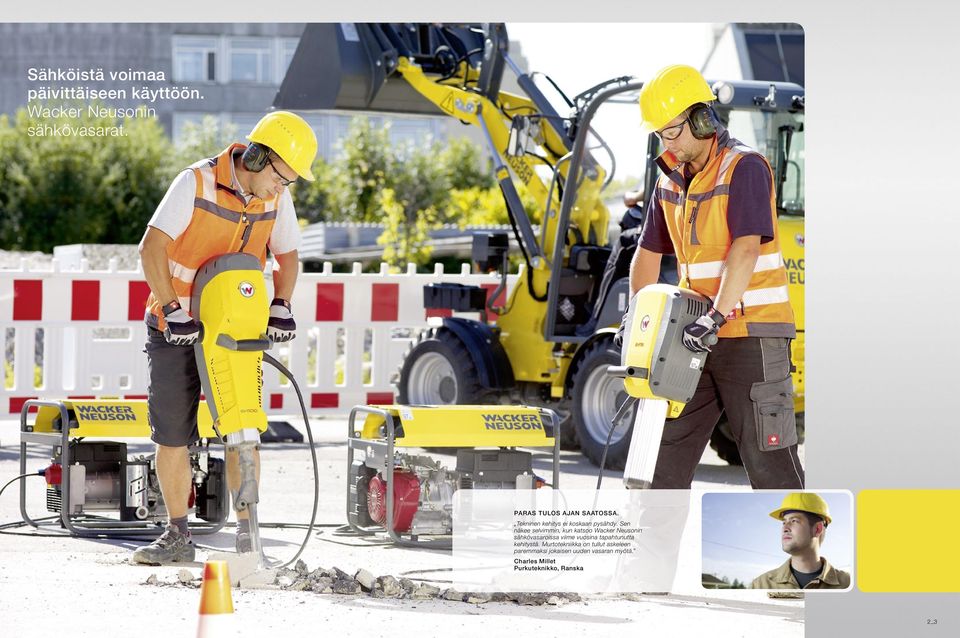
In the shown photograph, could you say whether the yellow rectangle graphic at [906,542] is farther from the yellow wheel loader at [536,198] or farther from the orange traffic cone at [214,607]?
the yellow wheel loader at [536,198]

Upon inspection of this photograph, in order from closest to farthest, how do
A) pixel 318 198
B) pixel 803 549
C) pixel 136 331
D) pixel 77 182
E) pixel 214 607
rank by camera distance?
pixel 214 607 < pixel 803 549 < pixel 77 182 < pixel 136 331 < pixel 318 198

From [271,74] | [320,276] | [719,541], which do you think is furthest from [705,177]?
[320,276]

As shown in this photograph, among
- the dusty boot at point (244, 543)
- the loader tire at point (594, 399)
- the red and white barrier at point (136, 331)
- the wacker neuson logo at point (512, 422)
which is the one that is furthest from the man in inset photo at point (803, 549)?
the red and white barrier at point (136, 331)

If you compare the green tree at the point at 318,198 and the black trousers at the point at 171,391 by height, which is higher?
the green tree at the point at 318,198

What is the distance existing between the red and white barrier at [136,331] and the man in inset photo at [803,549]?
18.5 ft

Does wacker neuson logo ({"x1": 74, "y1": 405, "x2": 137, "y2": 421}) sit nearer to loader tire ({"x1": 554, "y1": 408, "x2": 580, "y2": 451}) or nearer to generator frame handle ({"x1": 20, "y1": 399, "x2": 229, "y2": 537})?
generator frame handle ({"x1": 20, "y1": 399, "x2": 229, "y2": 537})

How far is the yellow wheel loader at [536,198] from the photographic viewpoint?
29.0 ft

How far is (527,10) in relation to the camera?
556 centimetres

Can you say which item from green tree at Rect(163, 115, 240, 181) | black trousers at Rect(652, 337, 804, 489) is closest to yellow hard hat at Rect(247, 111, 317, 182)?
green tree at Rect(163, 115, 240, 181)

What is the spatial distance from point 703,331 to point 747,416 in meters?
0.38

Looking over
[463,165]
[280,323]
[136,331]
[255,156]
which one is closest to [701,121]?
[255,156]

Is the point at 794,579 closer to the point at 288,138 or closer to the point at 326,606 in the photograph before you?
the point at 326,606

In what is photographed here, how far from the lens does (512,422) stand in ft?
22.2

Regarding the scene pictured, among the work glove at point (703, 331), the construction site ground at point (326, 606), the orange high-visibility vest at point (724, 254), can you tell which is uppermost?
the orange high-visibility vest at point (724, 254)
